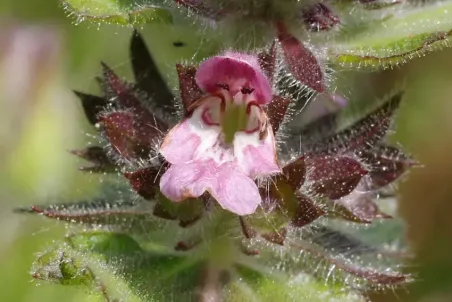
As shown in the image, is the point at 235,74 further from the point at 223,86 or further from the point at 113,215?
the point at 113,215

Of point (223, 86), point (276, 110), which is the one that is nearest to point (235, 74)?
point (223, 86)

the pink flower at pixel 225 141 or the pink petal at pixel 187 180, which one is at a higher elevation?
the pink flower at pixel 225 141

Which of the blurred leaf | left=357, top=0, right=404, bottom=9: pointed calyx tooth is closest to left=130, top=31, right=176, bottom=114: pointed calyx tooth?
the blurred leaf

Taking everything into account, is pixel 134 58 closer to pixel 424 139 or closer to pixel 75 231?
pixel 75 231

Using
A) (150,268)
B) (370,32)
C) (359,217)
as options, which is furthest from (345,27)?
(150,268)

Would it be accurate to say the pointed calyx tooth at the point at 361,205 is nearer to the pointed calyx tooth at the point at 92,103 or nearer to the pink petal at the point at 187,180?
the pink petal at the point at 187,180

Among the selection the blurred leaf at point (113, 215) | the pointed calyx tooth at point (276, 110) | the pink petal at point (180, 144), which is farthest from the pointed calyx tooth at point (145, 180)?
the pointed calyx tooth at point (276, 110)
